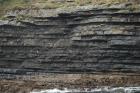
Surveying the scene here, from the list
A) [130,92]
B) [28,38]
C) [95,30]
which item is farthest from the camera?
[28,38]

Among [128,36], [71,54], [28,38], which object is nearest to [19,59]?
[28,38]

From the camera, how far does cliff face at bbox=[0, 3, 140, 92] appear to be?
50781 millimetres

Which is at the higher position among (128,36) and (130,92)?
(128,36)

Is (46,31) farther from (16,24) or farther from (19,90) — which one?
(19,90)

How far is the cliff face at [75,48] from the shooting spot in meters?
50.8

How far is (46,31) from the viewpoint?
183 ft

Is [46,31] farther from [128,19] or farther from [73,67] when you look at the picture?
[128,19]

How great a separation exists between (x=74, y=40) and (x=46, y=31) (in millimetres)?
3754

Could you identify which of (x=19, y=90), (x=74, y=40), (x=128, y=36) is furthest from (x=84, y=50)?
(x=19, y=90)

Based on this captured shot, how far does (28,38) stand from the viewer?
5647 centimetres

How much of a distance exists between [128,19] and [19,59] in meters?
12.9

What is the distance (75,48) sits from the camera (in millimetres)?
53969

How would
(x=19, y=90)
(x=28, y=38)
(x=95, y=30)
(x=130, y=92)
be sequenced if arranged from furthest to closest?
(x=28, y=38)
(x=95, y=30)
(x=19, y=90)
(x=130, y=92)

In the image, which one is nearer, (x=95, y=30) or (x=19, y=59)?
(x=95, y=30)
